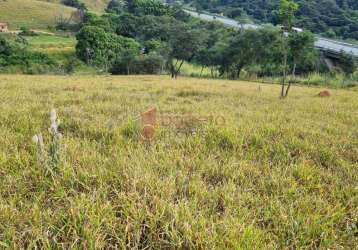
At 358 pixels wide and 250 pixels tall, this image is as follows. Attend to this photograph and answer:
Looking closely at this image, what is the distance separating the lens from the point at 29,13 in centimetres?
8312

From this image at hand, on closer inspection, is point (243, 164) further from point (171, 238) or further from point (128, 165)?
point (171, 238)

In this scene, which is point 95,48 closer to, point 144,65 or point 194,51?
point 144,65

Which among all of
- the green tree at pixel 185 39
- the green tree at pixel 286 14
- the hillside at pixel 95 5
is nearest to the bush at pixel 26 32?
the green tree at pixel 185 39

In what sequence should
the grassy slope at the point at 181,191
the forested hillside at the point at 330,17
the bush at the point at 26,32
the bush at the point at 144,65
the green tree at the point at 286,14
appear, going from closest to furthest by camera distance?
1. the grassy slope at the point at 181,191
2. the green tree at the point at 286,14
3. the bush at the point at 144,65
4. the forested hillside at the point at 330,17
5. the bush at the point at 26,32

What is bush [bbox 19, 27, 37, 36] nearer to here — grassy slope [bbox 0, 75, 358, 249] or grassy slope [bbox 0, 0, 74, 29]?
grassy slope [bbox 0, 0, 74, 29]

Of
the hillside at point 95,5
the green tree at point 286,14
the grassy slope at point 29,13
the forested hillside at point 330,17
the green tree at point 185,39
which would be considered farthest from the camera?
the hillside at point 95,5

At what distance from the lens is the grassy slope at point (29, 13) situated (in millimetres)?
77625

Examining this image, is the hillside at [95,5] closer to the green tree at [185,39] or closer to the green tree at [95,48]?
the green tree at [95,48]

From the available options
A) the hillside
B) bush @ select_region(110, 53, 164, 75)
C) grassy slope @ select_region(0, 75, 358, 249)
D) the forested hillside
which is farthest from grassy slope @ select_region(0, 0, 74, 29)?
grassy slope @ select_region(0, 75, 358, 249)

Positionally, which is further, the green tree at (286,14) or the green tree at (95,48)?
the green tree at (95,48)

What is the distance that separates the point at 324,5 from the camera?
63844 mm

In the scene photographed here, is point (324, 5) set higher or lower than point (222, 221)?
higher

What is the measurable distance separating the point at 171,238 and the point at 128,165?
39.4 inches

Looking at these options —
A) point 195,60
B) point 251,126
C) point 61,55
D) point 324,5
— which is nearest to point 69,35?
point 61,55
